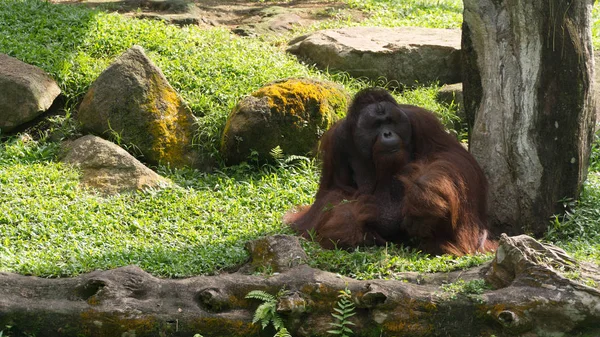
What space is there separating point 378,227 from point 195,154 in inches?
88.0

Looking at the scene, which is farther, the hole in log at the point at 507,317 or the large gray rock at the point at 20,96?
the large gray rock at the point at 20,96

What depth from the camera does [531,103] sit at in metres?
5.15

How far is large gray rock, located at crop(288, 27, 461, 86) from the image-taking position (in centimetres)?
820

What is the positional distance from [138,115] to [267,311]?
11.4 feet

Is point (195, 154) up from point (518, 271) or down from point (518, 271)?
down

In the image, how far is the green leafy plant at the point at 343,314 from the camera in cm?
354

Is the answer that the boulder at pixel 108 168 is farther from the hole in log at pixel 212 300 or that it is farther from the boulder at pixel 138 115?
the hole in log at pixel 212 300

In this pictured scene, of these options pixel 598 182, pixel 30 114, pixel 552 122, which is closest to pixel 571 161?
pixel 552 122

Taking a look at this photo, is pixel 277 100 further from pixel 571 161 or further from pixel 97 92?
pixel 571 161

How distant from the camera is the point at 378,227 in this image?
5.00m

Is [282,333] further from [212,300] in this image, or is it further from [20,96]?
[20,96]

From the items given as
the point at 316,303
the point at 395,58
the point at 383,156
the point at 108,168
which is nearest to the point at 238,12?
the point at 395,58

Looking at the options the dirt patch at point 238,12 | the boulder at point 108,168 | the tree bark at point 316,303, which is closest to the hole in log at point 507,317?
the tree bark at point 316,303

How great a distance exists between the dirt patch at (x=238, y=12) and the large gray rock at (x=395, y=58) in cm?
108
